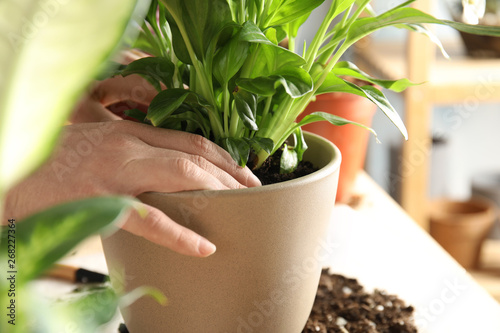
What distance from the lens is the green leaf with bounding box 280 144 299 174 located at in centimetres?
50

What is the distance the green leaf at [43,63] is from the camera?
120 millimetres

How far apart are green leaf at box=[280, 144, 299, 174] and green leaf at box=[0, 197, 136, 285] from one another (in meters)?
0.35

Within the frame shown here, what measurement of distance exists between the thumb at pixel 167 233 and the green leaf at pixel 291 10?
20 centimetres

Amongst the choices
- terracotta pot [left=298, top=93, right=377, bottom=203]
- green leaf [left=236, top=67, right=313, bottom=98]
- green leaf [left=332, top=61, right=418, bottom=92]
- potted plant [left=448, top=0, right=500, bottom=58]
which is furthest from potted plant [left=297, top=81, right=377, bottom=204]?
potted plant [left=448, top=0, right=500, bottom=58]

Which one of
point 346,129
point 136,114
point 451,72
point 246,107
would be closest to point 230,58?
point 246,107

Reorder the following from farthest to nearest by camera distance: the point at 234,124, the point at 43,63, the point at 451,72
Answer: the point at 451,72 → the point at 234,124 → the point at 43,63

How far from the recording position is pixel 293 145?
60 centimetres

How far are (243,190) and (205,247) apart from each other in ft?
0.17

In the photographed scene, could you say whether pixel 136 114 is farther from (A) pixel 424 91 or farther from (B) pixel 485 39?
(B) pixel 485 39

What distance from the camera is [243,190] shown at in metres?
0.42

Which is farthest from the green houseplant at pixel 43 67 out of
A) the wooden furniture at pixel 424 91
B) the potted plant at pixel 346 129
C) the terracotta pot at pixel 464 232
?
the terracotta pot at pixel 464 232

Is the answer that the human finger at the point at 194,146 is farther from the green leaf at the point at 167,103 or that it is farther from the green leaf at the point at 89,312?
the green leaf at the point at 89,312

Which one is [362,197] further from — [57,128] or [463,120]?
[463,120]

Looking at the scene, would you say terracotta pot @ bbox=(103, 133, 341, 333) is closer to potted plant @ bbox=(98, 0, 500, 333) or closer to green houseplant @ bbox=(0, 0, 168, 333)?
potted plant @ bbox=(98, 0, 500, 333)
